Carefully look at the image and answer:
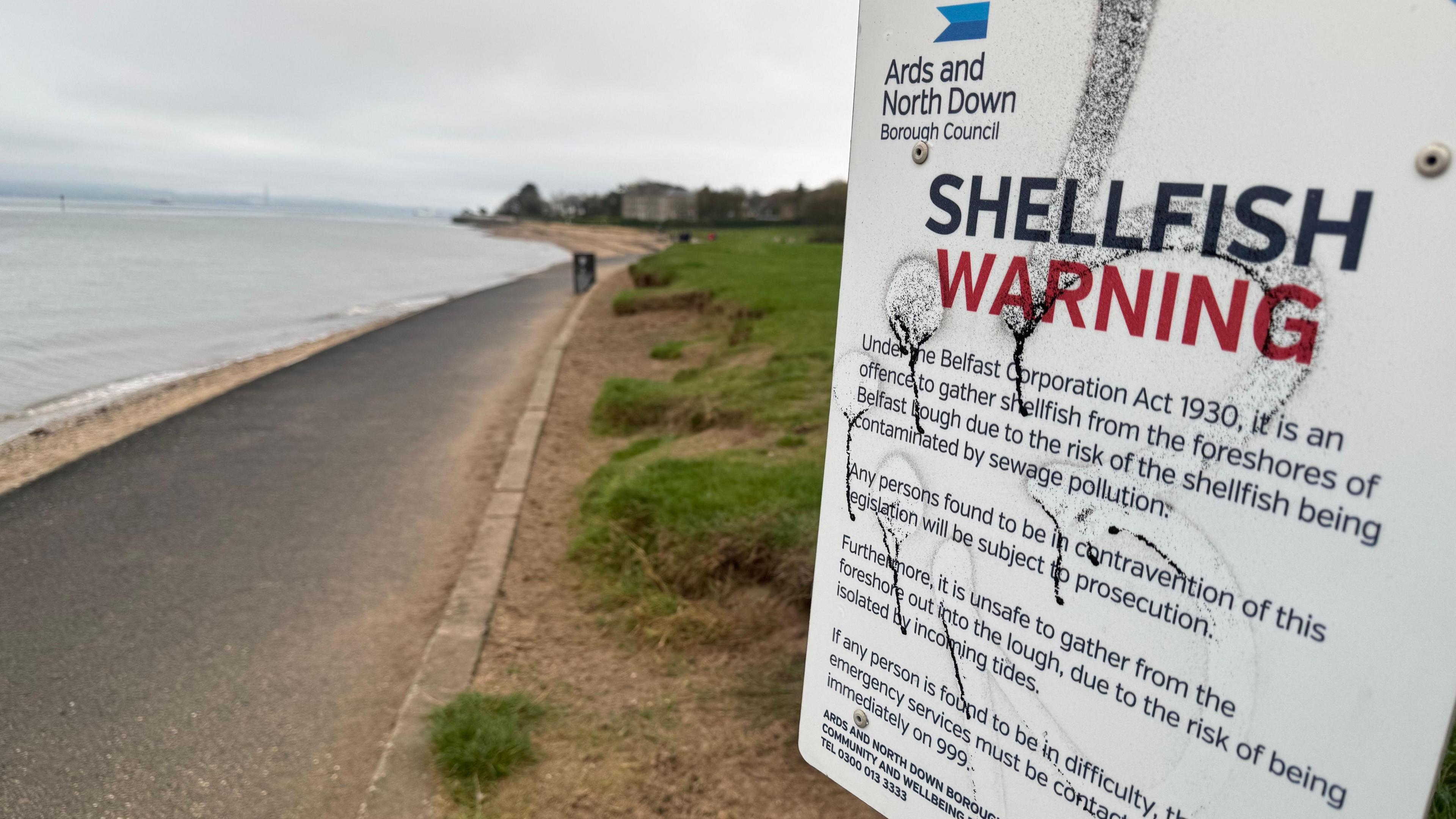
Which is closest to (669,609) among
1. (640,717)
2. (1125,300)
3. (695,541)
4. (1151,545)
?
(695,541)

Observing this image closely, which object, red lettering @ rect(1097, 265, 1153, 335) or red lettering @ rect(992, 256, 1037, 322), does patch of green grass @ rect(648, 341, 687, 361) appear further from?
red lettering @ rect(1097, 265, 1153, 335)

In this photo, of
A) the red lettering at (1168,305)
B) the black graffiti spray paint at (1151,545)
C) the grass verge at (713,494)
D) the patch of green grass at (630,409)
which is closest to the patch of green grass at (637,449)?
the grass verge at (713,494)

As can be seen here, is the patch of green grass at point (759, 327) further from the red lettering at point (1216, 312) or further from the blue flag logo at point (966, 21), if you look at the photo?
the red lettering at point (1216, 312)

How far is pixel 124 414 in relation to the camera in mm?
9797

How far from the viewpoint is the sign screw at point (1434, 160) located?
3.24 ft

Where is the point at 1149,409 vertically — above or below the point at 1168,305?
below

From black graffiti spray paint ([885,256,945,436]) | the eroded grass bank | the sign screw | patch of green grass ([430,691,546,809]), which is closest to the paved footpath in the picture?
patch of green grass ([430,691,546,809])

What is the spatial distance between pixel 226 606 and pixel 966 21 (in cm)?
464

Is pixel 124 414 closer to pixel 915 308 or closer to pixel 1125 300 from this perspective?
pixel 915 308

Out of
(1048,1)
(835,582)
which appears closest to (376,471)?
(835,582)

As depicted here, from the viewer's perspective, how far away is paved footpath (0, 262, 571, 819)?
124 inches

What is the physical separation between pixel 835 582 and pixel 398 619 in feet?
10.8

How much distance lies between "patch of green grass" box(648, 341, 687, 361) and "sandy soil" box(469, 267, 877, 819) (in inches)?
260

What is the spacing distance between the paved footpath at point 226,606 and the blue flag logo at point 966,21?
10.2 ft
